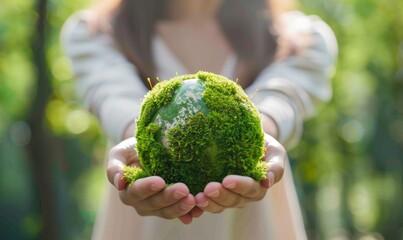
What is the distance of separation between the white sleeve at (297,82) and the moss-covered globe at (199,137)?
461 mm

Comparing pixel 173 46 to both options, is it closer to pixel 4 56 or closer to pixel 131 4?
pixel 131 4

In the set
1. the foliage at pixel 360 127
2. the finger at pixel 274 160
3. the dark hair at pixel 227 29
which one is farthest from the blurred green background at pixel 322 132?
the finger at pixel 274 160

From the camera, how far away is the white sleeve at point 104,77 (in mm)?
3312

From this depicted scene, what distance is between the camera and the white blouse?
317 cm

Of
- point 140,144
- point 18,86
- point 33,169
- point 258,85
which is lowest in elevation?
point 140,144

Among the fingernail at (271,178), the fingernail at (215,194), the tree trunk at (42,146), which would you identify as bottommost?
the fingernail at (215,194)

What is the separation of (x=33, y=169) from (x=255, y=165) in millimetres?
9596

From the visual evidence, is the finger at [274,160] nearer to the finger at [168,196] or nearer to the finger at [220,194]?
the finger at [220,194]

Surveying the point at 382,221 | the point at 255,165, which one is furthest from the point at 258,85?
the point at 382,221

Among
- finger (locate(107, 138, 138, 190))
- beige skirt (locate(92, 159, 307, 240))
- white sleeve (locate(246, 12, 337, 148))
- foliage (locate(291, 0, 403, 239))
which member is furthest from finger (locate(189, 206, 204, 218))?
foliage (locate(291, 0, 403, 239))

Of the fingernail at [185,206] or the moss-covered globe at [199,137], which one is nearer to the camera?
the fingernail at [185,206]

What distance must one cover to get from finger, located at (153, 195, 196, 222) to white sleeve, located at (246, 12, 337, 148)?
75cm

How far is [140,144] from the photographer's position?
2.81 meters

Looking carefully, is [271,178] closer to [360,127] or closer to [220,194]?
[220,194]
